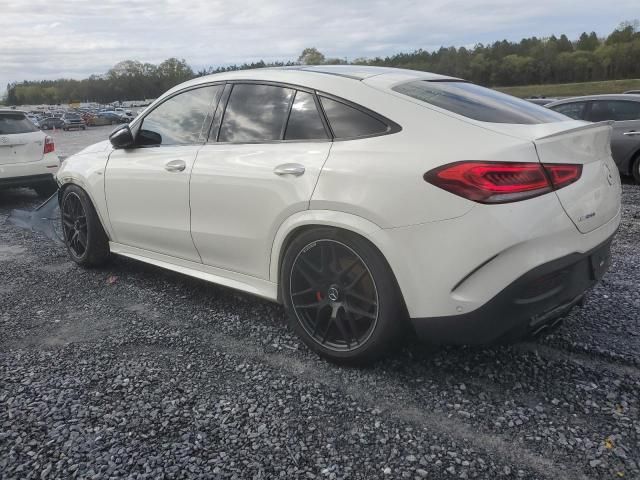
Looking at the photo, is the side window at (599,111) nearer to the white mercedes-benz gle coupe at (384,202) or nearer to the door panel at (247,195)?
the white mercedes-benz gle coupe at (384,202)

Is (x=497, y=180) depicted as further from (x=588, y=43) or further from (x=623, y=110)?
(x=588, y=43)

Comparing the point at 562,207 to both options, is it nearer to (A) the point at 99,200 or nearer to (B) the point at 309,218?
A: (B) the point at 309,218

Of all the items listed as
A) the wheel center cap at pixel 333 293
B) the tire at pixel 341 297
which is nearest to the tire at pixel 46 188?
the tire at pixel 341 297

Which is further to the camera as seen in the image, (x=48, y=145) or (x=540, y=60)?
(x=540, y=60)

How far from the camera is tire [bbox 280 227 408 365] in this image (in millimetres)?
2797

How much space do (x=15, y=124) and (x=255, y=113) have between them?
703 cm

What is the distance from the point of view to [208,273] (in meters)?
3.87

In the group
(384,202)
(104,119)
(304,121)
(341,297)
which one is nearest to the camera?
(384,202)

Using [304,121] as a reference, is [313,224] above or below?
below

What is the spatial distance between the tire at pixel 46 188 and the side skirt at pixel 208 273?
5259 mm

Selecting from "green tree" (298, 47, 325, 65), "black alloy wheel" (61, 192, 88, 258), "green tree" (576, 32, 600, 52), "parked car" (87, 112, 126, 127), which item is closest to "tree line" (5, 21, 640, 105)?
"green tree" (576, 32, 600, 52)

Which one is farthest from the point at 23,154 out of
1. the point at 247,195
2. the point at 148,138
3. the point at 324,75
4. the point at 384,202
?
the point at 384,202

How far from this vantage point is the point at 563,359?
3092 millimetres

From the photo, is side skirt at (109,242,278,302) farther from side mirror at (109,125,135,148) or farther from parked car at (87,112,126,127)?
parked car at (87,112,126,127)
